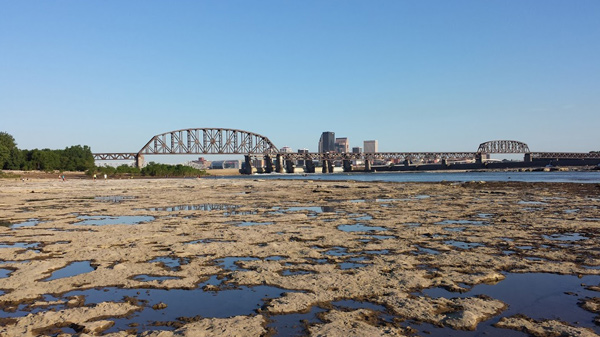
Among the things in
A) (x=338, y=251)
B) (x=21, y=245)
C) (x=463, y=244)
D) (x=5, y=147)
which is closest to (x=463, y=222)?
(x=463, y=244)

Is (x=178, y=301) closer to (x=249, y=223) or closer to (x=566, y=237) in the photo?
(x=249, y=223)

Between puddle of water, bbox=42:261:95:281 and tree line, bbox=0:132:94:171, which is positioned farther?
tree line, bbox=0:132:94:171

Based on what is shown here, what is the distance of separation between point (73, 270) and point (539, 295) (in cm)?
952

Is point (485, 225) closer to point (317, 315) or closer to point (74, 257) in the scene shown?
point (317, 315)

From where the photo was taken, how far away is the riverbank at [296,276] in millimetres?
6188

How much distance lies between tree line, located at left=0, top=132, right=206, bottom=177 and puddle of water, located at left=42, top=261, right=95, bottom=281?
104 metres

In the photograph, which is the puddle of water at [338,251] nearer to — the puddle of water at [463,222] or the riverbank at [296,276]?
the riverbank at [296,276]

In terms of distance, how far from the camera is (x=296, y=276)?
8.74 meters

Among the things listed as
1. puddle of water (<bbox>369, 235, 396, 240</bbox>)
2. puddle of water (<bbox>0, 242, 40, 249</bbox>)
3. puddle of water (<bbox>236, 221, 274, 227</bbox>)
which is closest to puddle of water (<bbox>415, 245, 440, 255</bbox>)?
puddle of water (<bbox>369, 235, 396, 240</bbox>)

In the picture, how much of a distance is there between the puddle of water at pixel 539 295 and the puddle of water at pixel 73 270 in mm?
7361

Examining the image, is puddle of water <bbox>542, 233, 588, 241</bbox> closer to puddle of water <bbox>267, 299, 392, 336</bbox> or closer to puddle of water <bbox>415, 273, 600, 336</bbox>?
puddle of water <bbox>415, 273, 600, 336</bbox>

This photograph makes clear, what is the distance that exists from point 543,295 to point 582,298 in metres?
0.57

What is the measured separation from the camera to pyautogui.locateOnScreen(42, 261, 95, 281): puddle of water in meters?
9.07

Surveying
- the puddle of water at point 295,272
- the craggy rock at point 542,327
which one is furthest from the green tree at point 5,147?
the craggy rock at point 542,327
